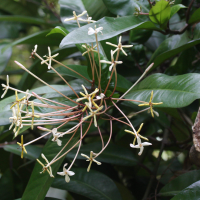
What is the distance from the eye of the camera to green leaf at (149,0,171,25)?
44 centimetres

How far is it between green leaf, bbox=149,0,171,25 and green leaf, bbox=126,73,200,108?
0.46 feet

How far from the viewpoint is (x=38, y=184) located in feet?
1.43

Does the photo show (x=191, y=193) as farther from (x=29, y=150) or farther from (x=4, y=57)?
(x=4, y=57)

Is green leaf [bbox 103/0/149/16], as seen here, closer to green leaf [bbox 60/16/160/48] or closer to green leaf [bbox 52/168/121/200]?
green leaf [bbox 60/16/160/48]

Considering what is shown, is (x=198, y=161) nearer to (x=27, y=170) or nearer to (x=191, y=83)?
(x=191, y=83)

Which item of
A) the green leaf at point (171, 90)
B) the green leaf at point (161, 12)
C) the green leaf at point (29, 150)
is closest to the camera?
the green leaf at point (171, 90)

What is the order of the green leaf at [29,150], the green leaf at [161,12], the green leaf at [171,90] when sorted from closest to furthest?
the green leaf at [171,90] → the green leaf at [161,12] → the green leaf at [29,150]

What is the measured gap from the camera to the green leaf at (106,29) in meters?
0.35

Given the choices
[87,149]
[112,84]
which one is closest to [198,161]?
[112,84]

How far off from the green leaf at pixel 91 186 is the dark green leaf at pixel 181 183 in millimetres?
125

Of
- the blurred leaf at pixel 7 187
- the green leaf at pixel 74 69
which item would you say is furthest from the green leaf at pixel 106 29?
the blurred leaf at pixel 7 187

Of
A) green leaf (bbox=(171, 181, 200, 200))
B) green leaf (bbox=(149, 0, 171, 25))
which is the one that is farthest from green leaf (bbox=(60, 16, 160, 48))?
green leaf (bbox=(171, 181, 200, 200))

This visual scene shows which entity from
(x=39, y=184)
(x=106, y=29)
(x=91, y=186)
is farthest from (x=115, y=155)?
(x=106, y=29)

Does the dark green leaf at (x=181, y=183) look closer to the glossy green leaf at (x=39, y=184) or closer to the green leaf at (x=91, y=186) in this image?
the green leaf at (x=91, y=186)
